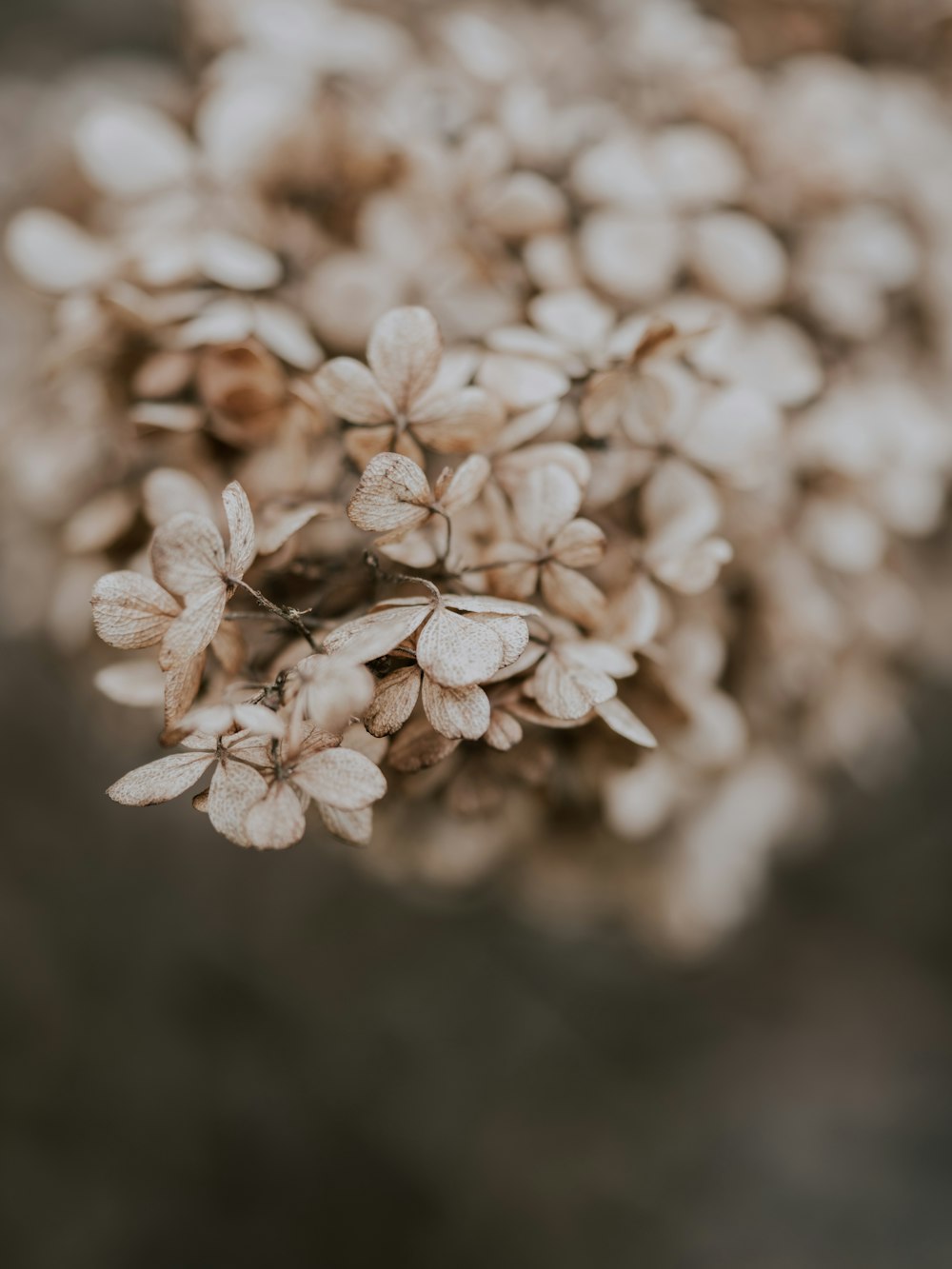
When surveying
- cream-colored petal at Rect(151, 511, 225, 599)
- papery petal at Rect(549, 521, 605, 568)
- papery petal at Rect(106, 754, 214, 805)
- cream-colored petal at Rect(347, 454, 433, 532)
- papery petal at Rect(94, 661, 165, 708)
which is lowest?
papery petal at Rect(94, 661, 165, 708)

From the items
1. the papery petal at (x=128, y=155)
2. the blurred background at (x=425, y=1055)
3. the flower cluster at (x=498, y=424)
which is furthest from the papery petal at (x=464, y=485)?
the blurred background at (x=425, y=1055)

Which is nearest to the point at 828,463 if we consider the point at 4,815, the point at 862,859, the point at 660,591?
the point at 660,591

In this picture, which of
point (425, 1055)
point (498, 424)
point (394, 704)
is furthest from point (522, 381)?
point (425, 1055)

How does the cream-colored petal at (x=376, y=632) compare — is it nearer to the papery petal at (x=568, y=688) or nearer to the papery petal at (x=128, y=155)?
the papery petal at (x=568, y=688)

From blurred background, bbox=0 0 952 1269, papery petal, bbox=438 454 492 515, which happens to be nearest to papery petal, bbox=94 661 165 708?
papery petal, bbox=438 454 492 515

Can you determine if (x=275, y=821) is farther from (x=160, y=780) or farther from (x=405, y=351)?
(x=405, y=351)

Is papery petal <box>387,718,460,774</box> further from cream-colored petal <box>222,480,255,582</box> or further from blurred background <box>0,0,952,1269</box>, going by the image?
blurred background <box>0,0,952,1269</box>

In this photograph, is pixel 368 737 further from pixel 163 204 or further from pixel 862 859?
pixel 862 859
